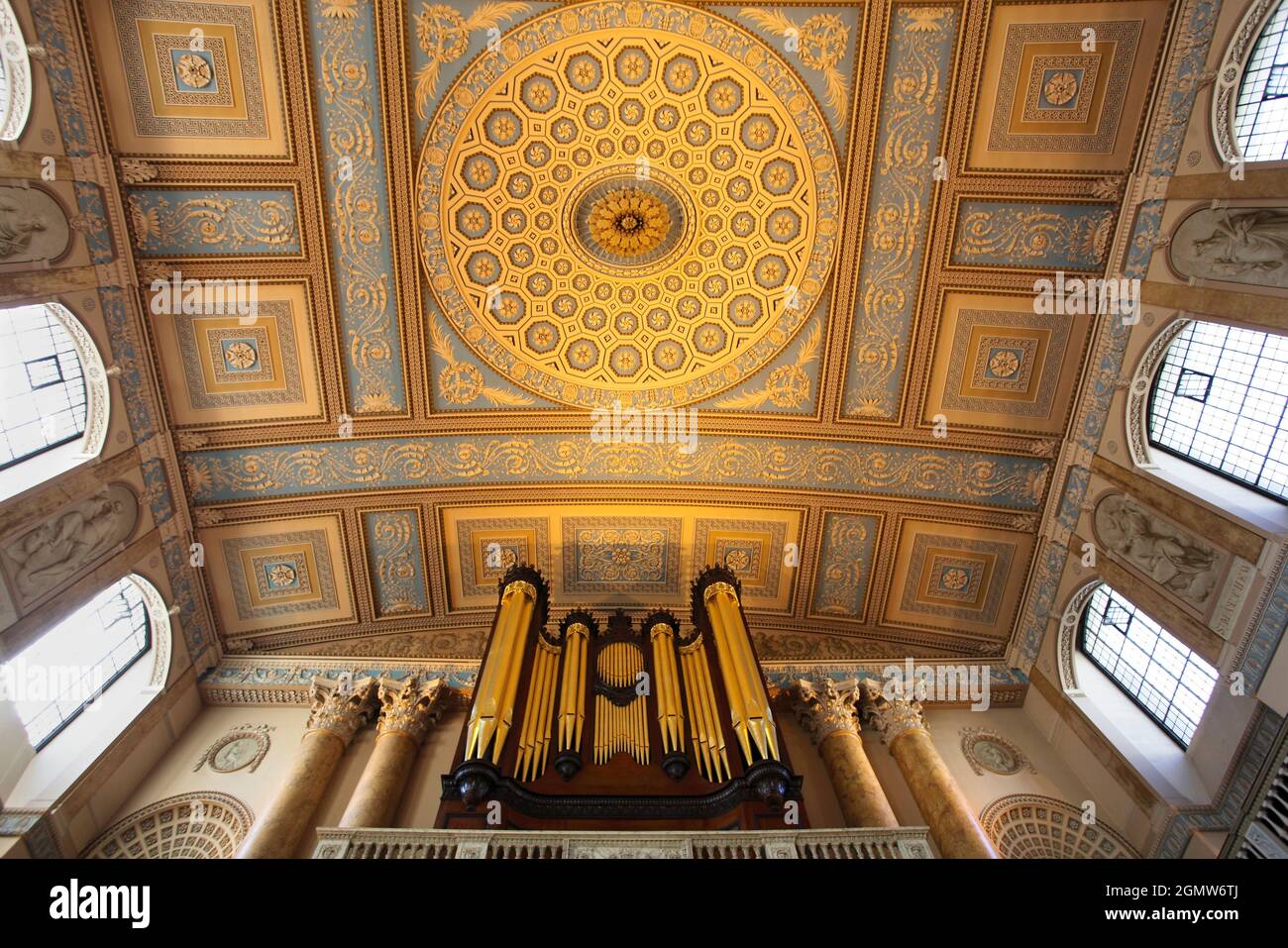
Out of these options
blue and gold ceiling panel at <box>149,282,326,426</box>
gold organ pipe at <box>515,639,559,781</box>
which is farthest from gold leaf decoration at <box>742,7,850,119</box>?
gold organ pipe at <box>515,639,559,781</box>

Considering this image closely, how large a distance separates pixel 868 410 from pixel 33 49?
12.2 meters

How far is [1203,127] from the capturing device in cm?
852

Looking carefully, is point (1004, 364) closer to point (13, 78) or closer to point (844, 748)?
point (844, 748)

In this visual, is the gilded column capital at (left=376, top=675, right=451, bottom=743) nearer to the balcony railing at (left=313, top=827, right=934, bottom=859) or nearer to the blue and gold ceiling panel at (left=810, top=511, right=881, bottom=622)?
the balcony railing at (left=313, top=827, right=934, bottom=859)

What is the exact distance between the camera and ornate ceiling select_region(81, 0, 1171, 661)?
949 centimetres

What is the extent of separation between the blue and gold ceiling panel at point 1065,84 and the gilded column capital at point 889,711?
26.8 ft

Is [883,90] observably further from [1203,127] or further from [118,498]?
[118,498]

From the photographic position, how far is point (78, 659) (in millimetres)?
9570

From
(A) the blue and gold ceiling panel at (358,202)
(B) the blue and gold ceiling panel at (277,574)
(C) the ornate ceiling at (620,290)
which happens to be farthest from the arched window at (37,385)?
(A) the blue and gold ceiling panel at (358,202)

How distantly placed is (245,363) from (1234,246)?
13.5 metres

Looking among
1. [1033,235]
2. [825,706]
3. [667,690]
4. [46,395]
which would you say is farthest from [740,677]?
[46,395]

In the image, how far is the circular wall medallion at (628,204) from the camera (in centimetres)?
980

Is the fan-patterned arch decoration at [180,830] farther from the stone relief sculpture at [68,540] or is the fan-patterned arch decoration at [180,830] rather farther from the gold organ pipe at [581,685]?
the gold organ pipe at [581,685]

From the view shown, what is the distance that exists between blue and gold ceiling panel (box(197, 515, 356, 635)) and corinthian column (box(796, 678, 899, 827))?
809 centimetres
